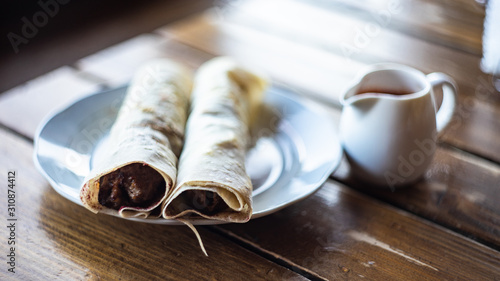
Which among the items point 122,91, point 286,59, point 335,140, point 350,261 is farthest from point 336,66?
point 350,261

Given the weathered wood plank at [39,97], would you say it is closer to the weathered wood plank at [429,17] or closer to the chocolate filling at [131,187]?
the chocolate filling at [131,187]

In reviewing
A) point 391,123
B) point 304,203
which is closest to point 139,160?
point 304,203

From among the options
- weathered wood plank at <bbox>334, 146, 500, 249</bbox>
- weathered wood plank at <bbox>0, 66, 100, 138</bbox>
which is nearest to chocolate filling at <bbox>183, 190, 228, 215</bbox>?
weathered wood plank at <bbox>334, 146, 500, 249</bbox>

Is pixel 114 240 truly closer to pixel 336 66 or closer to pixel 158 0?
pixel 336 66

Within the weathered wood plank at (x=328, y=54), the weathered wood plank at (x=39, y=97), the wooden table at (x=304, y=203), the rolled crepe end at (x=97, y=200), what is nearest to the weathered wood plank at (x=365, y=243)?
the wooden table at (x=304, y=203)

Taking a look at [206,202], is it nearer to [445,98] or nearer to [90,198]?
[90,198]

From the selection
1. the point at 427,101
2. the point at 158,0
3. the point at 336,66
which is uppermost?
the point at 427,101
